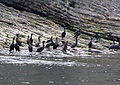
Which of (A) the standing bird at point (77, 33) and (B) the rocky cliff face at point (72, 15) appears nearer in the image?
(A) the standing bird at point (77, 33)

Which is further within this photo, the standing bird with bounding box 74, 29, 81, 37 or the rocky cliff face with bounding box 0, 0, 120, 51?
the rocky cliff face with bounding box 0, 0, 120, 51

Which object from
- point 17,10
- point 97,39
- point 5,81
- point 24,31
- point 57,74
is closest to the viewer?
point 5,81

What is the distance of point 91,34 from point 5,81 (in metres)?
35.2

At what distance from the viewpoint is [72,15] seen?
5478 cm

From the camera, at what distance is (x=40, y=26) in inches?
1901

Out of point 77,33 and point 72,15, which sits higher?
point 72,15

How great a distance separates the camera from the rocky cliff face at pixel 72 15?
51.2m

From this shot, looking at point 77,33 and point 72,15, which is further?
point 72,15

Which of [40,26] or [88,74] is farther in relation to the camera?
[40,26]

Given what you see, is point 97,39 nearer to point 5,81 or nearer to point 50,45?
point 50,45

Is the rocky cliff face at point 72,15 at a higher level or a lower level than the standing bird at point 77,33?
higher

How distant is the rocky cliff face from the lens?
51.2 m

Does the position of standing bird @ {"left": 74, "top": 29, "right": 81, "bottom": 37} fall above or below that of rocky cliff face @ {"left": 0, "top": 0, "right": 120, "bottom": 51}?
below

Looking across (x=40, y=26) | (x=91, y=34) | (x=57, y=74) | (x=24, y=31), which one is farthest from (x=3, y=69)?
(x=91, y=34)
